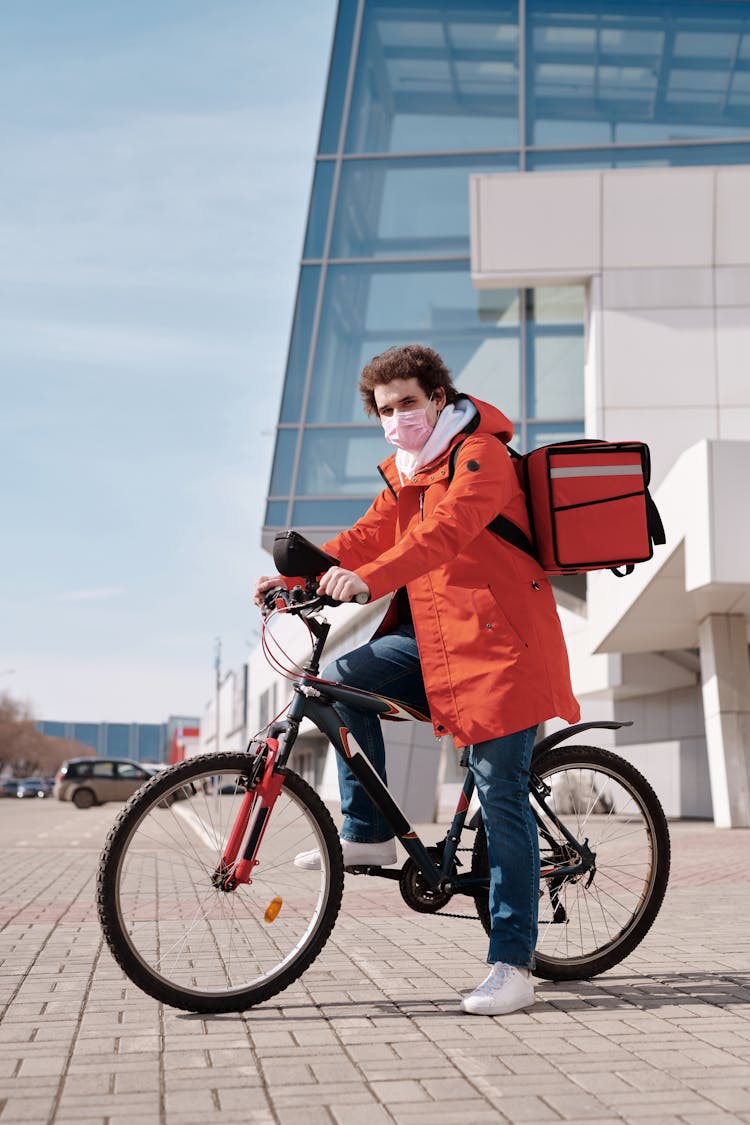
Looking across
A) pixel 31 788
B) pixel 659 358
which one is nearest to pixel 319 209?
pixel 659 358

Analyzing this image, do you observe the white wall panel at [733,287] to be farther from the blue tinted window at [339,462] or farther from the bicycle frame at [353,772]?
the bicycle frame at [353,772]

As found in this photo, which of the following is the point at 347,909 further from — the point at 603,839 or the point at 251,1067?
the point at 251,1067

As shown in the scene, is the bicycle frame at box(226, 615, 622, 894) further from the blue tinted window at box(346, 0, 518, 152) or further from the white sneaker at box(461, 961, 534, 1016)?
the blue tinted window at box(346, 0, 518, 152)

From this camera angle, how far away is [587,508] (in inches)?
171

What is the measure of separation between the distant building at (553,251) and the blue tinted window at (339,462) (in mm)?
52

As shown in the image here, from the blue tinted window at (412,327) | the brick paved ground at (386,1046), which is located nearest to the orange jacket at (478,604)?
the brick paved ground at (386,1046)

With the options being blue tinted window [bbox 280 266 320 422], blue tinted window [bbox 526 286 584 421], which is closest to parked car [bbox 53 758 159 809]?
blue tinted window [bbox 280 266 320 422]

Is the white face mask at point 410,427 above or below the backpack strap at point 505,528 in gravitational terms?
above

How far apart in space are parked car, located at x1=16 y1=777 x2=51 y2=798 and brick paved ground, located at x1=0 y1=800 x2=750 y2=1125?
242 feet

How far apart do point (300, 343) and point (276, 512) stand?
3944mm

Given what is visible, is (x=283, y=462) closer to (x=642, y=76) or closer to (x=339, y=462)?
(x=339, y=462)

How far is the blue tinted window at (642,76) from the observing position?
102 ft

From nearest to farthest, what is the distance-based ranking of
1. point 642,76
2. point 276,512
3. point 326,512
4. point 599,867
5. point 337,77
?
point 599,867 < point 326,512 < point 276,512 < point 642,76 < point 337,77

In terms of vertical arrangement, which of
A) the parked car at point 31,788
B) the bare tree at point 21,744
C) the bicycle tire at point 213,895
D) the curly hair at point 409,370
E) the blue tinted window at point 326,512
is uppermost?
the bare tree at point 21,744
